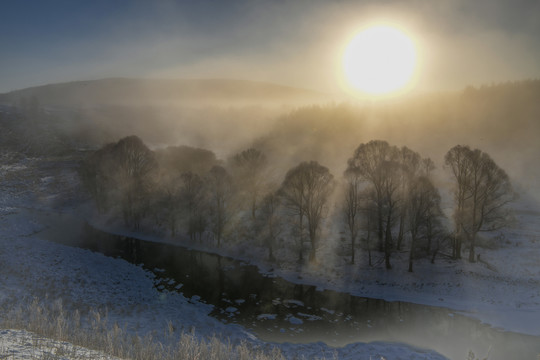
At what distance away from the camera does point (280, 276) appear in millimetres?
40281

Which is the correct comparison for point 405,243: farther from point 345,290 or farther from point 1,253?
point 1,253

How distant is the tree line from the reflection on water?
24.8ft

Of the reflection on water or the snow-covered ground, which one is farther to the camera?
the reflection on water

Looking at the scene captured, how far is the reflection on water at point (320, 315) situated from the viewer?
25312mm

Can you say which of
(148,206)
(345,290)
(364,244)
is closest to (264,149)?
(148,206)

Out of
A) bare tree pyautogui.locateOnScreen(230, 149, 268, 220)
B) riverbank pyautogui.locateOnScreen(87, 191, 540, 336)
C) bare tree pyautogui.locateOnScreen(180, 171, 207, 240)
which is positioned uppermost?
bare tree pyautogui.locateOnScreen(230, 149, 268, 220)

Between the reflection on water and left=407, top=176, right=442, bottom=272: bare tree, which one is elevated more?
left=407, top=176, right=442, bottom=272: bare tree

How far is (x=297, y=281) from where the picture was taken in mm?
38844

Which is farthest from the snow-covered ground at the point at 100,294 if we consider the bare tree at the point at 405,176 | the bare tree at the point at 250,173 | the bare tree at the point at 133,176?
the bare tree at the point at 250,173

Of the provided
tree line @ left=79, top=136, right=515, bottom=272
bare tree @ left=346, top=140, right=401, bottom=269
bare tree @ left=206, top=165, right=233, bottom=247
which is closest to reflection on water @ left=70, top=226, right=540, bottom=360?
tree line @ left=79, top=136, right=515, bottom=272

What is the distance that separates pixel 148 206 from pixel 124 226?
21.1 ft

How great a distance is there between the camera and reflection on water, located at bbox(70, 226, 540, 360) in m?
25.3

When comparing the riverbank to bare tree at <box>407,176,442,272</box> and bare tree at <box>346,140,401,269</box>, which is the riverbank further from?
bare tree at <box>346,140,401,269</box>

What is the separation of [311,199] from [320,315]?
56.2ft
